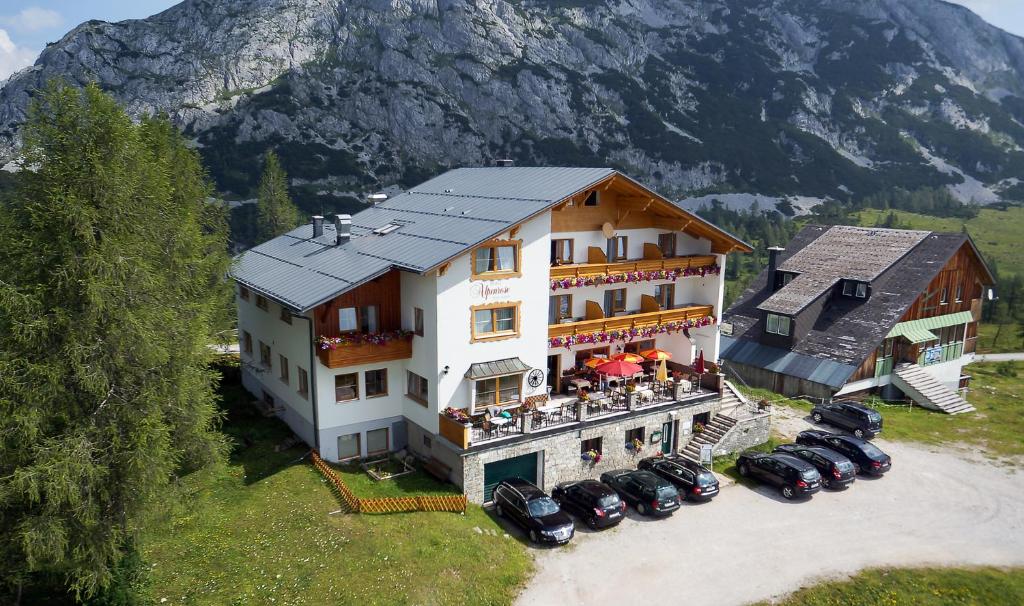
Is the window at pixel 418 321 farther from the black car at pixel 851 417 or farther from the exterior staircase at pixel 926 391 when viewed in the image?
the exterior staircase at pixel 926 391

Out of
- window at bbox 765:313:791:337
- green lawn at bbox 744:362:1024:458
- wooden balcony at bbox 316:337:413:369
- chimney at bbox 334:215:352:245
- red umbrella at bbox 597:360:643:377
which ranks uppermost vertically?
chimney at bbox 334:215:352:245

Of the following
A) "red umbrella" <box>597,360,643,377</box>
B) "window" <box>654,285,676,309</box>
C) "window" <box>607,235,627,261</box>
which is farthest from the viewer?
"window" <box>654,285,676,309</box>

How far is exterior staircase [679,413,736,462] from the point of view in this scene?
31.7 metres

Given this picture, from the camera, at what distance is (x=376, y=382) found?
27812mm

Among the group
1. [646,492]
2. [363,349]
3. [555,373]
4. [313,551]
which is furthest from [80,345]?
[555,373]

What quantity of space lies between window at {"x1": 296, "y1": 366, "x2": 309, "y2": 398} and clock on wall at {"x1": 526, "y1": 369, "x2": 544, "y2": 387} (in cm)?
971

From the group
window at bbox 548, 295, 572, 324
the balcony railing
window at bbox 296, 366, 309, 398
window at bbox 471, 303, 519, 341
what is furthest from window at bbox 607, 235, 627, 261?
window at bbox 296, 366, 309, 398

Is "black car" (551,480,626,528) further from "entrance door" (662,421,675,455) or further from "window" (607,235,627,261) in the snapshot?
"window" (607,235,627,261)

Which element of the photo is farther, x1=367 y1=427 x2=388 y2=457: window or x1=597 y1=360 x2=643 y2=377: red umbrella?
x1=597 y1=360 x2=643 y2=377: red umbrella

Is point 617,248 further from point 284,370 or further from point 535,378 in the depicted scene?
point 284,370

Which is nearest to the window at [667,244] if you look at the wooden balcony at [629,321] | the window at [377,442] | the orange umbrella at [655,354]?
the wooden balcony at [629,321]

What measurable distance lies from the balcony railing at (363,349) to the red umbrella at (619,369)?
9.24 meters

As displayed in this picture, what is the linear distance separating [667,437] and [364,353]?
15668 millimetres

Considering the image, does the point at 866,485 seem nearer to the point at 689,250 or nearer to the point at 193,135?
the point at 689,250
